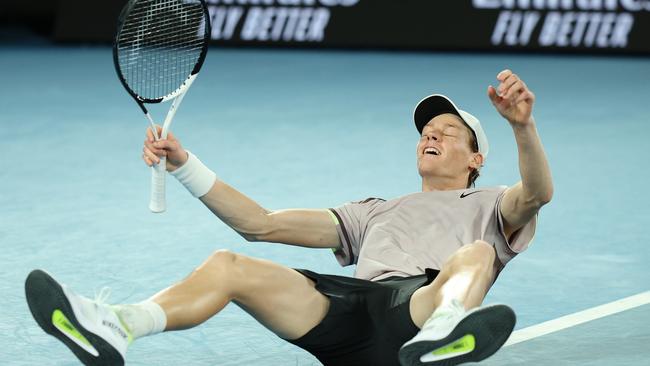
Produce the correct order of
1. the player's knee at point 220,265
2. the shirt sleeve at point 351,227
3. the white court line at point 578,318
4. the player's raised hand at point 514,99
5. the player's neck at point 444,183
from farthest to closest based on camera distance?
the white court line at point 578,318 < the player's neck at point 444,183 < the shirt sleeve at point 351,227 < the player's raised hand at point 514,99 < the player's knee at point 220,265

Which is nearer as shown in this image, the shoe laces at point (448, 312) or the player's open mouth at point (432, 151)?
the shoe laces at point (448, 312)

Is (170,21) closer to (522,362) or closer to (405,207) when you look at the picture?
(405,207)

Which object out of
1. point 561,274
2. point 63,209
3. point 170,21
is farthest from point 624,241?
point 63,209

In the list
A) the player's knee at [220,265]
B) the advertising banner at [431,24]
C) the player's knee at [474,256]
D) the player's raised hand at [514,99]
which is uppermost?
the player's raised hand at [514,99]

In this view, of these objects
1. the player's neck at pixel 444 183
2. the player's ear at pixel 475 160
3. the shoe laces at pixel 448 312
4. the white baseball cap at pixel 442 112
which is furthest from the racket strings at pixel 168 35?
the shoe laces at pixel 448 312

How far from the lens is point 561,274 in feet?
22.4

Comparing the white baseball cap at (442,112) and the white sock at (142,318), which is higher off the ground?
the white baseball cap at (442,112)

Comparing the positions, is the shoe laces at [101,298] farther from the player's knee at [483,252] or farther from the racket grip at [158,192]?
the player's knee at [483,252]

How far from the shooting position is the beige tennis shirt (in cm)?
525

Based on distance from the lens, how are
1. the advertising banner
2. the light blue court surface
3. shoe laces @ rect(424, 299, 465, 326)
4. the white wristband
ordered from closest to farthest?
shoe laces @ rect(424, 299, 465, 326)
the white wristband
the light blue court surface
the advertising banner

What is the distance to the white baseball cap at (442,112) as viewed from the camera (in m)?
5.69

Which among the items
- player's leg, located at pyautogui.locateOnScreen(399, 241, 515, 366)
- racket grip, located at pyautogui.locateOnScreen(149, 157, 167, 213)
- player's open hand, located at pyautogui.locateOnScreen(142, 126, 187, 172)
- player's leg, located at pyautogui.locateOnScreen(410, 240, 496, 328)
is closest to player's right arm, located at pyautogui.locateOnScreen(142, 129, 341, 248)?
player's open hand, located at pyautogui.locateOnScreen(142, 126, 187, 172)

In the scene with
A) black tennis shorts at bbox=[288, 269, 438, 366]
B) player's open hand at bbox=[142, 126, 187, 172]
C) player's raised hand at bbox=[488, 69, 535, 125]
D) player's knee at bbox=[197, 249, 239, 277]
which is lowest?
black tennis shorts at bbox=[288, 269, 438, 366]

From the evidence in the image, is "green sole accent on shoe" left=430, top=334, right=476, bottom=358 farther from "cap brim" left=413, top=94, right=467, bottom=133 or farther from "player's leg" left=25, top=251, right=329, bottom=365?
"cap brim" left=413, top=94, right=467, bottom=133
